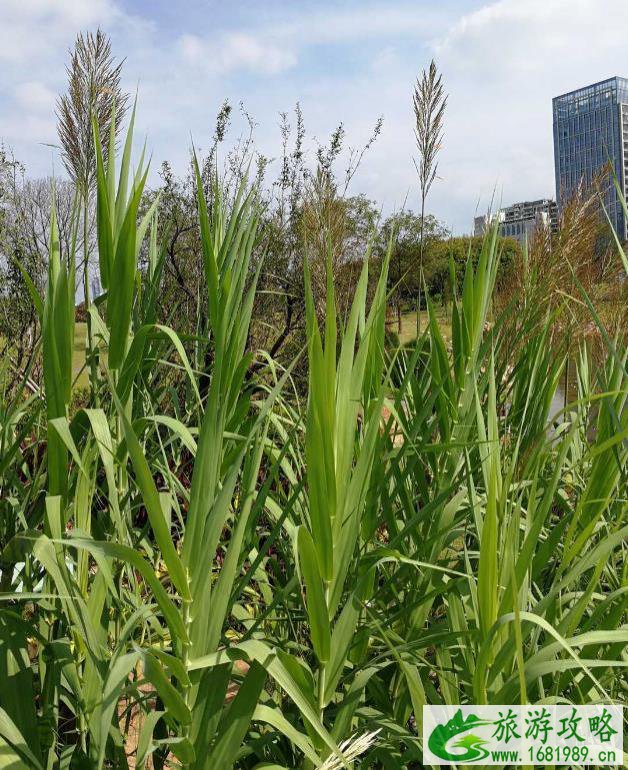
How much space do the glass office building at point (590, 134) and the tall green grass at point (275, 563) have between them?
5.93ft

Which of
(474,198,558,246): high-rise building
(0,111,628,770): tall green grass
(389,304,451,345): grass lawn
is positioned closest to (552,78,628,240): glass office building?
(474,198,558,246): high-rise building

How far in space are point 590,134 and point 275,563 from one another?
12.4ft

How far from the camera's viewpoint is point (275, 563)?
1393 mm

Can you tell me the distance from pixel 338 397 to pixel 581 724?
1.94 ft

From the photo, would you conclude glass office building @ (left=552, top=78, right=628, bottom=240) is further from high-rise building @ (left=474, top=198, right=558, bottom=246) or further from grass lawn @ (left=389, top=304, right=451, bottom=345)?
grass lawn @ (left=389, top=304, right=451, bottom=345)

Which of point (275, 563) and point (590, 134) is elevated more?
point (590, 134)

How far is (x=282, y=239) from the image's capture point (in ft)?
18.7

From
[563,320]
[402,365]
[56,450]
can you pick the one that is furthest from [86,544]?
[563,320]

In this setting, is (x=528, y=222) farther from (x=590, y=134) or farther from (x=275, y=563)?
(x=590, y=134)

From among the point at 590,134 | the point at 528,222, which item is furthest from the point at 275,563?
the point at 590,134

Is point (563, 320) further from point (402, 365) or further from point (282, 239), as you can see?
point (282, 239)

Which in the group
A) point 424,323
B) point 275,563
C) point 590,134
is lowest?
point 275,563

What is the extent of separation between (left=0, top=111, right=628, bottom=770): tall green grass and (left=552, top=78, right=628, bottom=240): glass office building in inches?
71.1

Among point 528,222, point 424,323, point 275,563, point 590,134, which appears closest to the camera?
point 275,563
